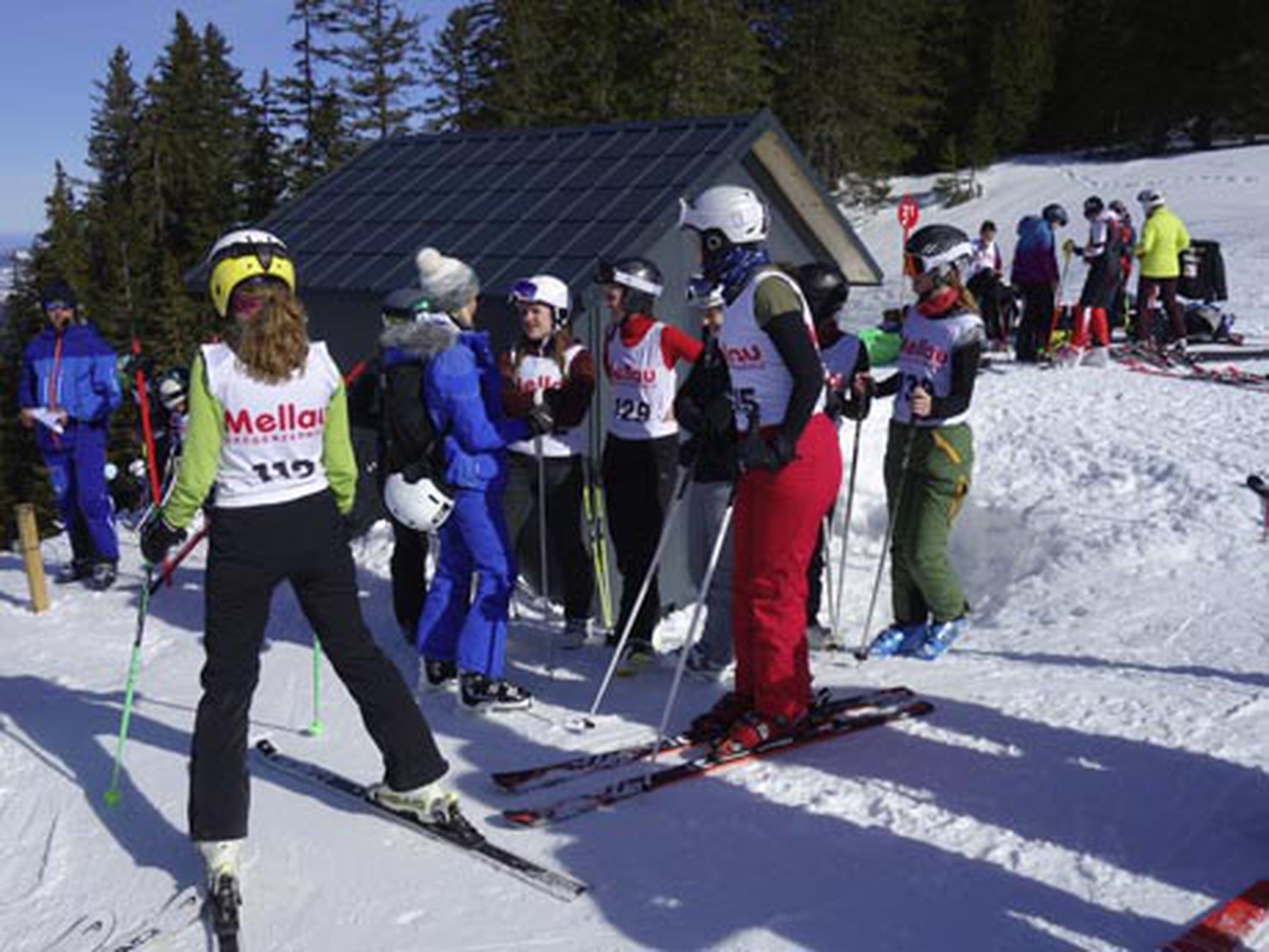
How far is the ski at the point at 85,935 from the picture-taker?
3350 millimetres

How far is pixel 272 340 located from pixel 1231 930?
→ 10.7 feet

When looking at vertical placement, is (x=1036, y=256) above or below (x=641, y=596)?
above

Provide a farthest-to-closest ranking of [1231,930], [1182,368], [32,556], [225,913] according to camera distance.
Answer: [1182,368] < [32,556] < [225,913] < [1231,930]

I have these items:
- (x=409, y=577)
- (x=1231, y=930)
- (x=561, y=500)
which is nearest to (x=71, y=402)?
(x=409, y=577)

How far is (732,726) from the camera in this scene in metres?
4.45

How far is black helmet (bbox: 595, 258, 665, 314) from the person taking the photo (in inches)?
217

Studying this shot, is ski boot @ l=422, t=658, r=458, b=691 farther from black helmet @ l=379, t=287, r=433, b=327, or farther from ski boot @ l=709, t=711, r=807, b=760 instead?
black helmet @ l=379, t=287, r=433, b=327

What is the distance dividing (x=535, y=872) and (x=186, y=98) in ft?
143

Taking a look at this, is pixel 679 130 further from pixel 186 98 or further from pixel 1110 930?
pixel 186 98

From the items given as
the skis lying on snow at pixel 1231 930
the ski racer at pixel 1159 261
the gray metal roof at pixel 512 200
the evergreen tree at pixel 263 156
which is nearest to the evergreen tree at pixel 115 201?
the evergreen tree at pixel 263 156

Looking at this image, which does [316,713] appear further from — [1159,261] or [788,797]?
[1159,261]

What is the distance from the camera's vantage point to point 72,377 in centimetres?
750

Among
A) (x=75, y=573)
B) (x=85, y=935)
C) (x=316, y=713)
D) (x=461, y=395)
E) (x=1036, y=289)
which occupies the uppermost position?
(x=1036, y=289)

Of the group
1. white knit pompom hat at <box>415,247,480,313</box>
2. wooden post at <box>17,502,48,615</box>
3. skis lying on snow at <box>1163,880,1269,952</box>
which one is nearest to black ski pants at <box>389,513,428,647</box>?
white knit pompom hat at <box>415,247,480,313</box>
